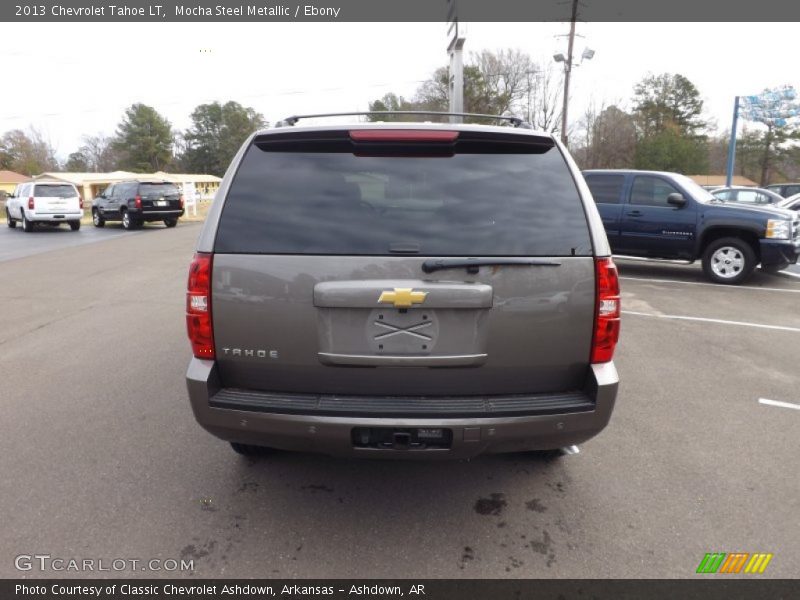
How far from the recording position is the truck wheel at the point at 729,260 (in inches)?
370

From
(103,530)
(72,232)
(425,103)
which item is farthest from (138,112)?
(103,530)

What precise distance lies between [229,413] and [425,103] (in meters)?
53.5

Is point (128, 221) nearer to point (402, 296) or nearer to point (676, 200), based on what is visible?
point (676, 200)

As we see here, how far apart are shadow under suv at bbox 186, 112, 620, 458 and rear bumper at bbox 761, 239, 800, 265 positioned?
8.56 metres

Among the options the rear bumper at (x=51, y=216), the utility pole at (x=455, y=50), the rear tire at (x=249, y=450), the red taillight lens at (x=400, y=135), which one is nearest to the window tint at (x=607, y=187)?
the utility pole at (x=455, y=50)

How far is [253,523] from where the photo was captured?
283 cm

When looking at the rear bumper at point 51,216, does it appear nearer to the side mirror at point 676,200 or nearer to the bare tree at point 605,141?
the side mirror at point 676,200

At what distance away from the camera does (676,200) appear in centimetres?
963

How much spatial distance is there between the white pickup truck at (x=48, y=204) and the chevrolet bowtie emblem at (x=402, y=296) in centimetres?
2334

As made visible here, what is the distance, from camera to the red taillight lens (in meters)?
2.59

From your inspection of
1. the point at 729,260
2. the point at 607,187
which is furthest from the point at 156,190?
the point at 729,260
